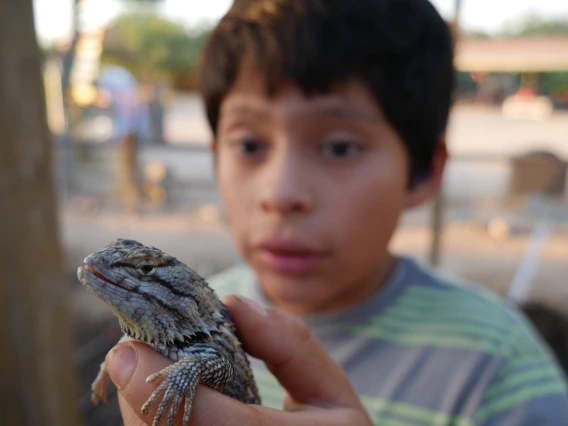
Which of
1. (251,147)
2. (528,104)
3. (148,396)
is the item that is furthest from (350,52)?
(528,104)

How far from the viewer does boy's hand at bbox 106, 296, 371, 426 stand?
85 cm

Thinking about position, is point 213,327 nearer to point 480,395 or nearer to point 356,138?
point 356,138

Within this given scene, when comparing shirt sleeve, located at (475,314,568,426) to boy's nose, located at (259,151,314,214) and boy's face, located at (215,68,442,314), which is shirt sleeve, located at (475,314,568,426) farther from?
boy's nose, located at (259,151,314,214)

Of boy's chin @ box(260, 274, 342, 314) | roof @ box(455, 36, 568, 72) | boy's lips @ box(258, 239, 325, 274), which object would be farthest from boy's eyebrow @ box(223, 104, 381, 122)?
roof @ box(455, 36, 568, 72)

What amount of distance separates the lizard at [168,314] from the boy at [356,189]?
533 millimetres

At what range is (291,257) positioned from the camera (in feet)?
5.56

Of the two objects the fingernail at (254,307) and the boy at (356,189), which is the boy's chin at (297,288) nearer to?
the boy at (356,189)

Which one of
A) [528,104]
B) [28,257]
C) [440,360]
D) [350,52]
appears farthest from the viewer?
[528,104]

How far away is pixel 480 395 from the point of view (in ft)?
6.05

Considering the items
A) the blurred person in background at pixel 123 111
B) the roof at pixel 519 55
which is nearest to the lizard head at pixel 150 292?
the blurred person in background at pixel 123 111

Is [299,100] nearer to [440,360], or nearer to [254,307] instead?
[254,307]

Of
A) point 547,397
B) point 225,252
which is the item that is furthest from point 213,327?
point 225,252

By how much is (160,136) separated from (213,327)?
13.6m

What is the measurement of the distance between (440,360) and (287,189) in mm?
989
